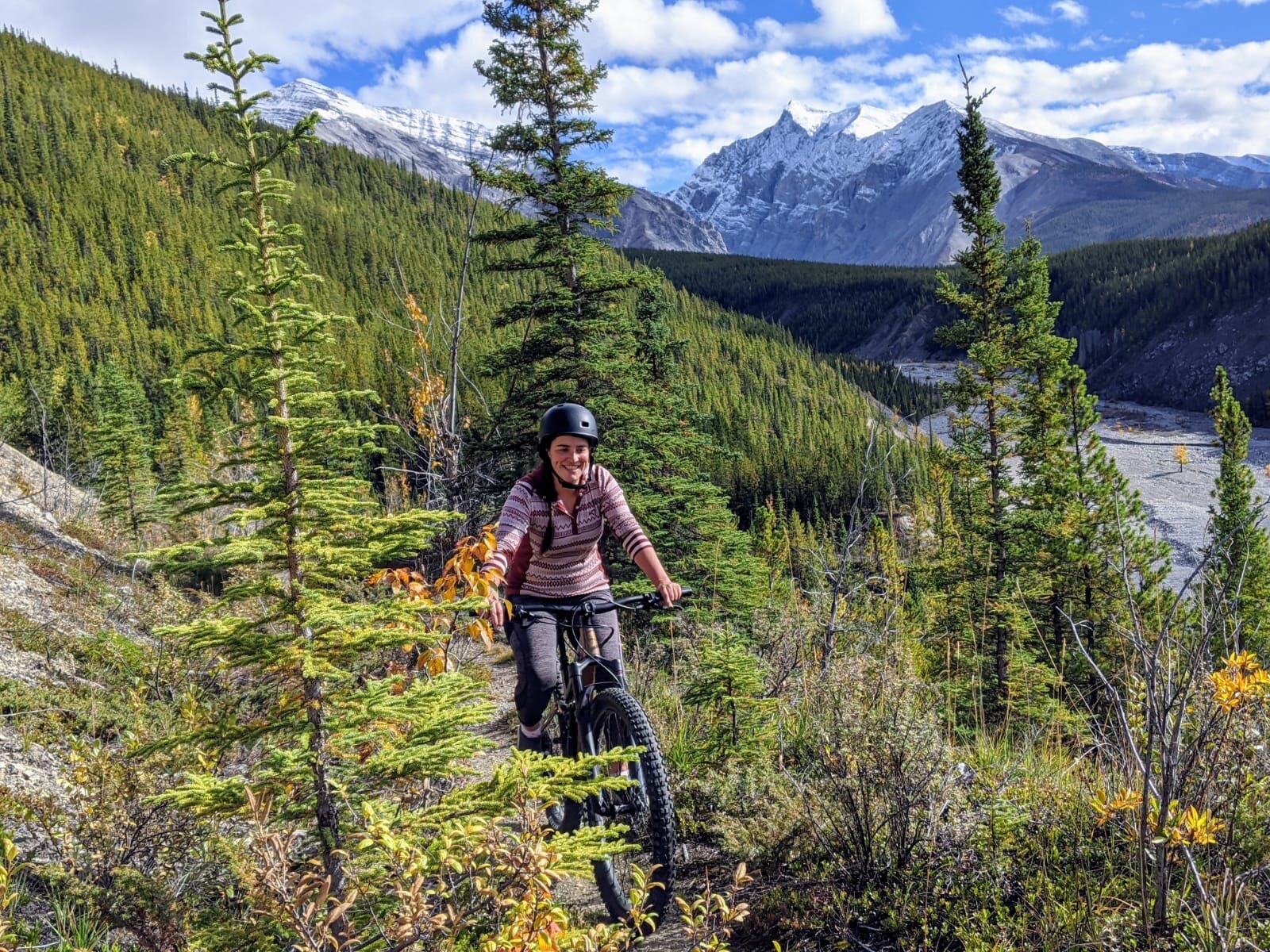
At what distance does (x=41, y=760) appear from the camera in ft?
18.3

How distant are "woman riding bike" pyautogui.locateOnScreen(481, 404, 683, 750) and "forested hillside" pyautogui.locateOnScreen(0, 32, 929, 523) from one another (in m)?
46.8

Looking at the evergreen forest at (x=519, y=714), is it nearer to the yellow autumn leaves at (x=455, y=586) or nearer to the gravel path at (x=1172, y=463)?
the yellow autumn leaves at (x=455, y=586)

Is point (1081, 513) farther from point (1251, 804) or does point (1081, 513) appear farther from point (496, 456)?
point (1251, 804)

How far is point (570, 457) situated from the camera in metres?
4.14

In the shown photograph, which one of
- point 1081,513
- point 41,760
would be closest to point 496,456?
point 41,760

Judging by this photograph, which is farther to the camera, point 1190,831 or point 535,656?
point 535,656

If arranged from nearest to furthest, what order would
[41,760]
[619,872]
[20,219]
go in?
[619,872], [41,760], [20,219]

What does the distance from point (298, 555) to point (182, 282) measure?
11577cm

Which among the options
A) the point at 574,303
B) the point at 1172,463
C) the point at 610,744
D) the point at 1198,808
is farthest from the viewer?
the point at 1172,463

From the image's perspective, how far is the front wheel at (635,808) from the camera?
338 cm

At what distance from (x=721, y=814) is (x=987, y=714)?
13178 mm

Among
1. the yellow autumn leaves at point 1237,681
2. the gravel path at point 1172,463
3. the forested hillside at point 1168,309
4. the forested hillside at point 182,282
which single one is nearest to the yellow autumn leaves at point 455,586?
the yellow autumn leaves at point 1237,681

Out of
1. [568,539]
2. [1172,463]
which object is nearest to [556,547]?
[568,539]

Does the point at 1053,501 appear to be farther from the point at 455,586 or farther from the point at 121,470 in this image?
the point at 121,470
